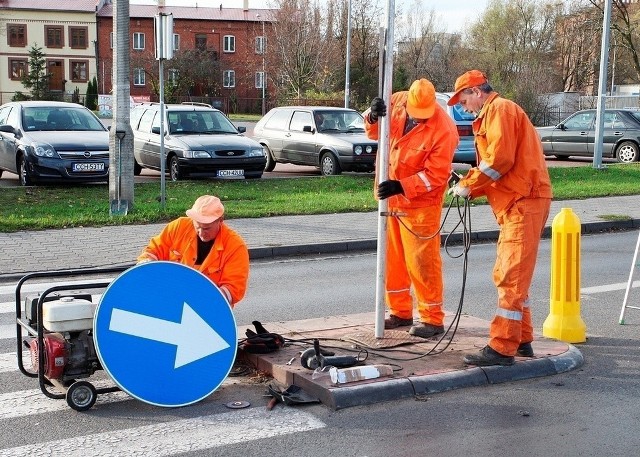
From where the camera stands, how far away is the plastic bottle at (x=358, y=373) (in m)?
5.96

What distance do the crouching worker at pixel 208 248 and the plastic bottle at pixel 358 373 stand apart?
866 millimetres

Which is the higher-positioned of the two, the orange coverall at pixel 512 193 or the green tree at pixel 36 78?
the green tree at pixel 36 78

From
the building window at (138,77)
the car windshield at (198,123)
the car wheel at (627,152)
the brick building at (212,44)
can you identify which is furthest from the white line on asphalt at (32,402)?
the building window at (138,77)

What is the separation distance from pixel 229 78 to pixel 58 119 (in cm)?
5928

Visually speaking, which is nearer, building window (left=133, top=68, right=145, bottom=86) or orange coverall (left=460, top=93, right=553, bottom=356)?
orange coverall (left=460, top=93, right=553, bottom=356)

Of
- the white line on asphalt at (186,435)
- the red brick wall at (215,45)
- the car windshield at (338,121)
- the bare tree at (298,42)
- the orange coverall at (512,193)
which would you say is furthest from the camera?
the red brick wall at (215,45)

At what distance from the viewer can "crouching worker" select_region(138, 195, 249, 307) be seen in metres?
6.15

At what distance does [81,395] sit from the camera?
224 inches

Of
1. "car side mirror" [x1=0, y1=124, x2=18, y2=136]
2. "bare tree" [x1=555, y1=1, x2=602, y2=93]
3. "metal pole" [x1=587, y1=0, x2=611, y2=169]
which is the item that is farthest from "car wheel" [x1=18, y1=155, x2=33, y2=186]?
"bare tree" [x1=555, y1=1, x2=602, y2=93]

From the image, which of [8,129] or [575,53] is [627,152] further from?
[575,53]

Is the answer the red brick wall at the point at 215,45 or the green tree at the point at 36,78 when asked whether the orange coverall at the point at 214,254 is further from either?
the red brick wall at the point at 215,45

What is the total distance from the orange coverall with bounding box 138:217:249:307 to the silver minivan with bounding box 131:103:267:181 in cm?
1213

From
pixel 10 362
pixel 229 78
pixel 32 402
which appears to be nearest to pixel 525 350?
pixel 32 402

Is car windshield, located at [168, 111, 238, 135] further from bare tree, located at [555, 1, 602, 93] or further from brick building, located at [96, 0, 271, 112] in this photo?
brick building, located at [96, 0, 271, 112]
